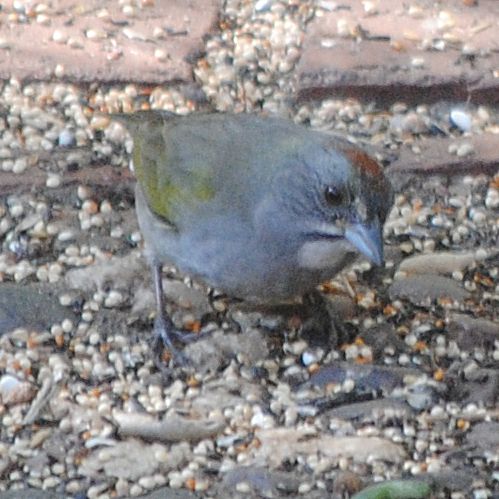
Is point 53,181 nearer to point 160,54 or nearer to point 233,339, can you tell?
point 160,54

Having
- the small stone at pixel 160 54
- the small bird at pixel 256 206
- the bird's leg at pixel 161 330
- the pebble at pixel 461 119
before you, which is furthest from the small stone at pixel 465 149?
the bird's leg at pixel 161 330

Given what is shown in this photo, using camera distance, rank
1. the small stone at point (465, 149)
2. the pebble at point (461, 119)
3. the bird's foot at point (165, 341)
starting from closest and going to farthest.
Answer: the bird's foot at point (165, 341) → the small stone at point (465, 149) → the pebble at point (461, 119)

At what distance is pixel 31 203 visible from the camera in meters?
4.82

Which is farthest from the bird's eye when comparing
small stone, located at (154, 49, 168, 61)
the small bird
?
small stone, located at (154, 49, 168, 61)

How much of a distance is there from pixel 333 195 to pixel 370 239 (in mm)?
161

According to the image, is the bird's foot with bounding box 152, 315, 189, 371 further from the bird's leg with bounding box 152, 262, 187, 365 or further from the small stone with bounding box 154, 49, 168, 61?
the small stone with bounding box 154, 49, 168, 61

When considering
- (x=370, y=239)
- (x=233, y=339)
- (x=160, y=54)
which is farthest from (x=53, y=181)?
(x=370, y=239)

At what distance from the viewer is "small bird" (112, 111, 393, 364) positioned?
386 cm

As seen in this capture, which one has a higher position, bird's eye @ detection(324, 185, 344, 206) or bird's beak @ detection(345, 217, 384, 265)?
bird's eye @ detection(324, 185, 344, 206)

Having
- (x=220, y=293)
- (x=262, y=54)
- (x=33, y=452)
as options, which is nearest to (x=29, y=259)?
(x=220, y=293)

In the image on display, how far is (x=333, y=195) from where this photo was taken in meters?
3.88

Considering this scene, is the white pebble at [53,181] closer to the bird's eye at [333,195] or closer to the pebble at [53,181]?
the pebble at [53,181]

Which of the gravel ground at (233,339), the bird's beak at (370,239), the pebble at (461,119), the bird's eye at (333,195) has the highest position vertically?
the bird's eye at (333,195)

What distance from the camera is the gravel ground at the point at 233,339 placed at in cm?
375
